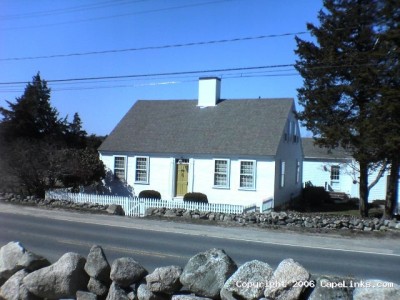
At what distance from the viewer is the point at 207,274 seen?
19.2ft

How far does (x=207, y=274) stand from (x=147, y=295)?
0.87m

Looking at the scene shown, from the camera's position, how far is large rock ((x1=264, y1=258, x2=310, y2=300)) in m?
5.11

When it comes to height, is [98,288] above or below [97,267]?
below

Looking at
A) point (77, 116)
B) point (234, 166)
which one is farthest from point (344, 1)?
point (77, 116)

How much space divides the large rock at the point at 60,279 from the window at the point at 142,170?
22.4 meters

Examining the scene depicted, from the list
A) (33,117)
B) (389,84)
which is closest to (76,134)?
(33,117)

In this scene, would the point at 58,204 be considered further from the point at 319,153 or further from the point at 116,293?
the point at 319,153

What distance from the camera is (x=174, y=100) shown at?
1313 inches

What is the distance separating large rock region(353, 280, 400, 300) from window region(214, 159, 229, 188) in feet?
70.9

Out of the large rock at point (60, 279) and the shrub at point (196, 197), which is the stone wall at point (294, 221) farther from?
the large rock at point (60, 279)

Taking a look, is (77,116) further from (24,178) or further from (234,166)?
(234,166)

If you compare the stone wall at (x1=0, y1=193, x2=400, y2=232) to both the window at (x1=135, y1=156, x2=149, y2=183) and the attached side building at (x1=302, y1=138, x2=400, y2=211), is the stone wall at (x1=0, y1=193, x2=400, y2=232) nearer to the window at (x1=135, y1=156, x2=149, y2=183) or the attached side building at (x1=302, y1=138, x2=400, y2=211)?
the window at (x1=135, y1=156, x2=149, y2=183)

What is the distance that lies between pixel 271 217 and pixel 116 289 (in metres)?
13.0

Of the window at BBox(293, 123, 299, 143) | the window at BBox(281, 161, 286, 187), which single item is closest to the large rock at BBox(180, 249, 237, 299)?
the window at BBox(281, 161, 286, 187)
